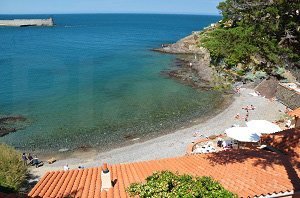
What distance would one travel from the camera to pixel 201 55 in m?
74.9

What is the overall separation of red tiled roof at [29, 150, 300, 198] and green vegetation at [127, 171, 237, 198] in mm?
4417

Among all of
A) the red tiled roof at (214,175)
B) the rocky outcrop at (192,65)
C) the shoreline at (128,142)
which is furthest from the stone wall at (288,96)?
the red tiled roof at (214,175)

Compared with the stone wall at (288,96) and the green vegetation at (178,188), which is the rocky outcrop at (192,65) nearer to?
the stone wall at (288,96)

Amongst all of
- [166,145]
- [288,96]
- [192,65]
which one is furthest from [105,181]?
[192,65]

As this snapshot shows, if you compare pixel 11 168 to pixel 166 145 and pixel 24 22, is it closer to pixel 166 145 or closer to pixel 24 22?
pixel 166 145

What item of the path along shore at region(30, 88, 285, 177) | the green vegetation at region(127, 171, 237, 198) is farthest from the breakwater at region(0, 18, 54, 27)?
the green vegetation at region(127, 171, 237, 198)

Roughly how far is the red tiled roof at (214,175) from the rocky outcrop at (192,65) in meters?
22.2

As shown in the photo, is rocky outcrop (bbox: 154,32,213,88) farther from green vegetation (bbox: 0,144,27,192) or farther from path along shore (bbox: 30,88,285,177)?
green vegetation (bbox: 0,144,27,192)

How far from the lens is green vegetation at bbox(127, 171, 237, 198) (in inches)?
284

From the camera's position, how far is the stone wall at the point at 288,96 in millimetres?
34509

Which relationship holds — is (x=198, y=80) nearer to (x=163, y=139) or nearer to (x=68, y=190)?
(x=163, y=139)

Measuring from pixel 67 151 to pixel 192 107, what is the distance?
16671 millimetres

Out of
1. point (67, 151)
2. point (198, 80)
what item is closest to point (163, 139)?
point (67, 151)

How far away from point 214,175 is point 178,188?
6.13m
